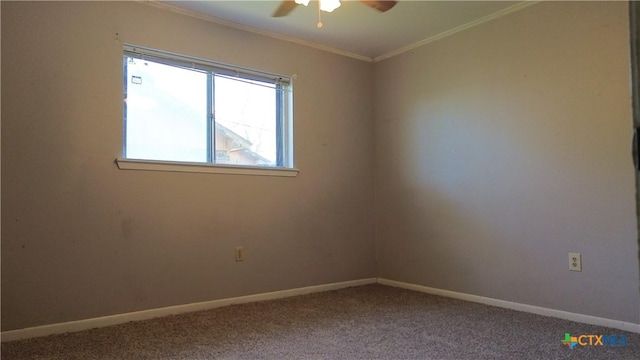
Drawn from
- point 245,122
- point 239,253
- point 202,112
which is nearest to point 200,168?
point 202,112

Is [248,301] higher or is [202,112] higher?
[202,112]

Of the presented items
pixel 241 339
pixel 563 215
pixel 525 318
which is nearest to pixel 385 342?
pixel 241 339

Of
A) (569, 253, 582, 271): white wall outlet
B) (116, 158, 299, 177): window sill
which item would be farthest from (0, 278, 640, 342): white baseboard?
(116, 158, 299, 177): window sill

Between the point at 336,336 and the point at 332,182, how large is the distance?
157 centimetres

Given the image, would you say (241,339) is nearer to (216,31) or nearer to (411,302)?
(411,302)

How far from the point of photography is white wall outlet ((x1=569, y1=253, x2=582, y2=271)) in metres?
2.53

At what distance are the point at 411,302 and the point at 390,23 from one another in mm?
2049

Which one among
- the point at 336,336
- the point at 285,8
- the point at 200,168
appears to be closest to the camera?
the point at 336,336

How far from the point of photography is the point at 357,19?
3.05 meters

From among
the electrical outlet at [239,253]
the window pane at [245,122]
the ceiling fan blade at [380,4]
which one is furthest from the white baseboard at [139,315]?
the ceiling fan blade at [380,4]

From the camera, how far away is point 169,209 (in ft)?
9.15

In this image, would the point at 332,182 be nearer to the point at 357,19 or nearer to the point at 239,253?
the point at 239,253

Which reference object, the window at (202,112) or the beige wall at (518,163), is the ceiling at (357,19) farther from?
the window at (202,112)

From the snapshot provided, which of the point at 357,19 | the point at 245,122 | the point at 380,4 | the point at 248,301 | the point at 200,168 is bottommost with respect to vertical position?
the point at 248,301
